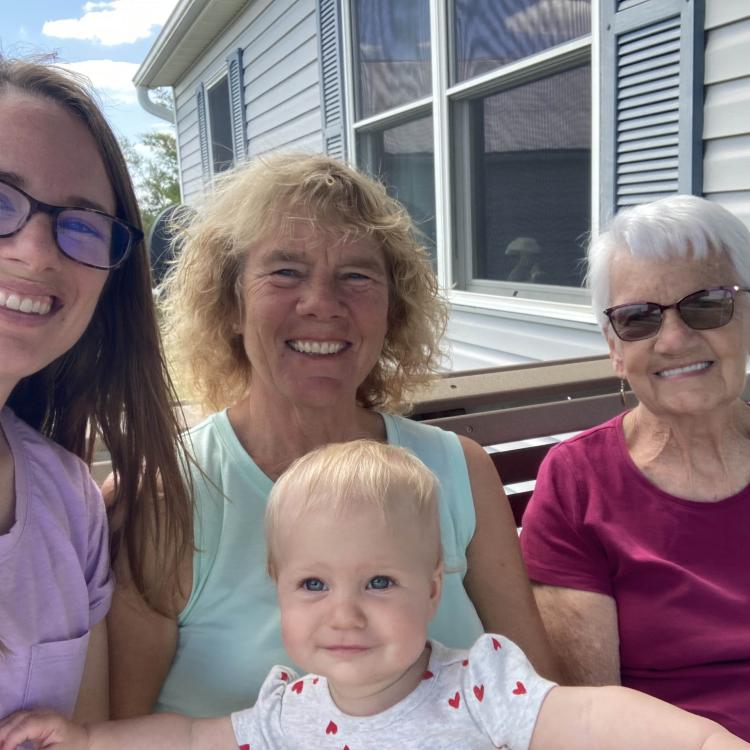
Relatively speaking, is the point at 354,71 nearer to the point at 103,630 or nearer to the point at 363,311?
the point at 363,311

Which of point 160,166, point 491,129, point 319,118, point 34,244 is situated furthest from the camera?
point 160,166

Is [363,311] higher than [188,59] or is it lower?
lower

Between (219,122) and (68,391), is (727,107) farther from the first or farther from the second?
(219,122)

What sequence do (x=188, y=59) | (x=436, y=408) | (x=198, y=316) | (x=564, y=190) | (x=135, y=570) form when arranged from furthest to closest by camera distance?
(x=188, y=59) → (x=564, y=190) → (x=436, y=408) → (x=198, y=316) → (x=135, y=570)

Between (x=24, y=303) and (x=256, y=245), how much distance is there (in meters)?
0.57

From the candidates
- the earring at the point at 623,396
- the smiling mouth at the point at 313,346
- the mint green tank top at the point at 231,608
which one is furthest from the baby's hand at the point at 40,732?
the earring at the point at 623,396

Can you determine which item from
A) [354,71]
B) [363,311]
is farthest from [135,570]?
[354,71]

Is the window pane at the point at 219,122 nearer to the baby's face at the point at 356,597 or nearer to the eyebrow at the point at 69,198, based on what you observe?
the eyebrow at the point at 69,198

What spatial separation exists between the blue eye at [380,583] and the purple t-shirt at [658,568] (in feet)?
2.04

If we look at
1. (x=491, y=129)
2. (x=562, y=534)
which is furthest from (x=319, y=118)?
(x=562, y=534)

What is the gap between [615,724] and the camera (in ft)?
3.60

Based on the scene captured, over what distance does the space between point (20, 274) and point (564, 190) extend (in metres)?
3.10

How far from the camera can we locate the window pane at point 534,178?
11.7 ft

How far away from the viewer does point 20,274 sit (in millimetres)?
1008
